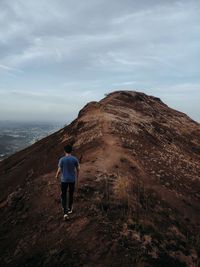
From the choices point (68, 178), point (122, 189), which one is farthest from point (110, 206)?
point (68, 178)

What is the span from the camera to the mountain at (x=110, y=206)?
11.3 metres

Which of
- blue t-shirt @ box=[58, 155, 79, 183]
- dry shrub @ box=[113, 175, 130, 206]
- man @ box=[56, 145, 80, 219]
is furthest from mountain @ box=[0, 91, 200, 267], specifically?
blue t-shirt @ box=[58, 155, 79, 183]

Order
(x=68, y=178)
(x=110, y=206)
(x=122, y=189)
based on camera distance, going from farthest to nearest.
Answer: (x=122, y=189), (x=110, y=206), (x=68, y=178)

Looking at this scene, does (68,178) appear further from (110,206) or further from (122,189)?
(122,189)

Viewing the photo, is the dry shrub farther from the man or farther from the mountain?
the man

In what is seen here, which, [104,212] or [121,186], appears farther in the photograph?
[121,186]

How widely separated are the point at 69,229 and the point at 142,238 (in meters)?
2.18

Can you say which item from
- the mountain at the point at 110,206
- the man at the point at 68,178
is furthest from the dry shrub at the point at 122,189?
the man at the point at 68,178

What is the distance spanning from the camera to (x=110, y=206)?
42.8 feet

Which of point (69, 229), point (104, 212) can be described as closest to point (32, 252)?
point (69, 229)

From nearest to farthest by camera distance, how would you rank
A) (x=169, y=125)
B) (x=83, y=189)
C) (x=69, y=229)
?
1. (x=69, y=229)
2. (x=83, y=189)
3. (x=169, y=125)

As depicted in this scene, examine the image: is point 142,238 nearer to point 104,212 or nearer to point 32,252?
point 104,212

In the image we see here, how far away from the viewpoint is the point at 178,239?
41.0 feet

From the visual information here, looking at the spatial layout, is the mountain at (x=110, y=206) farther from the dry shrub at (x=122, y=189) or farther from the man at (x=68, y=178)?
the man at (x=68, y=178)
